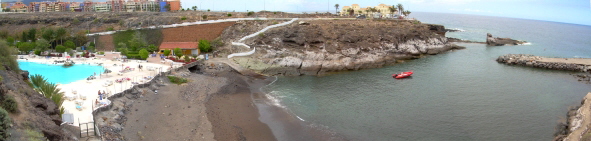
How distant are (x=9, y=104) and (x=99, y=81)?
19639 millimetres

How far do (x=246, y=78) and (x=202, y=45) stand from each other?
41.2 feet

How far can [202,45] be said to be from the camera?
5256 centimetres

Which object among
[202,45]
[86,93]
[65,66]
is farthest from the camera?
[202,45]

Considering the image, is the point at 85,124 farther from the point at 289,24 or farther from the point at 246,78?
the point at 289,24

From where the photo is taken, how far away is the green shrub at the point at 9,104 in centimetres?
1447

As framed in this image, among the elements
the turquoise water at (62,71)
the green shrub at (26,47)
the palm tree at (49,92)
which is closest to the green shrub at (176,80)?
the turquoise water at (62,71)

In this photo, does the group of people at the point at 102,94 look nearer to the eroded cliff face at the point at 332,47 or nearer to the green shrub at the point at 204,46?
the eroded cliff face at the point at 332,47

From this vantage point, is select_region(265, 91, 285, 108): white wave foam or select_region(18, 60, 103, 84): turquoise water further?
select_region(18, 60, 103, 84): turquoise water

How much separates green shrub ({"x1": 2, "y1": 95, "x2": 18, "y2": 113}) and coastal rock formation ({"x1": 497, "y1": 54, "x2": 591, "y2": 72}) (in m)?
62.4

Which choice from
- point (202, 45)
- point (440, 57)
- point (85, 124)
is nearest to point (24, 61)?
point (202, 45)

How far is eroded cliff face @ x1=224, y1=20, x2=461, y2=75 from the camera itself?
159 feet

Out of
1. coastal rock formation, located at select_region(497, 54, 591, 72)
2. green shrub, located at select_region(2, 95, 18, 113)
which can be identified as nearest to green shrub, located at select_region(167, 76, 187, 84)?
green shrub, located at select_region(2, 95, 18, 113)

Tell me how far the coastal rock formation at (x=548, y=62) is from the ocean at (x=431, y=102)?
267 centimetres

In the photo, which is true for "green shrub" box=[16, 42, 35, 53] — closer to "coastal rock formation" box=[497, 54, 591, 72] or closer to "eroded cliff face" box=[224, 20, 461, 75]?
"eroded cliff face" box=[224, 20, 461, 75]
